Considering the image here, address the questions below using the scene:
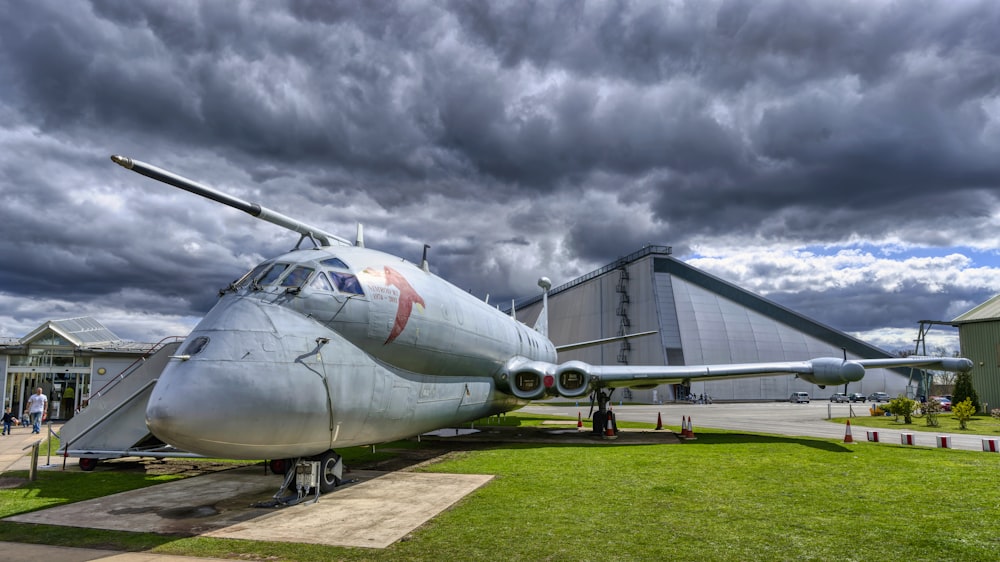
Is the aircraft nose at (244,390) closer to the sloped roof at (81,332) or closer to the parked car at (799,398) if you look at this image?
the sloped roof at (81,332)

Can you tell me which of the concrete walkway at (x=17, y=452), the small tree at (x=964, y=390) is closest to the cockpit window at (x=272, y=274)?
the concrete walkway at (x=17, y=452)

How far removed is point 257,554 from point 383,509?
226 centimetres

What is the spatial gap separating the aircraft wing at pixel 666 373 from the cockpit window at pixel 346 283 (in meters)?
7.31

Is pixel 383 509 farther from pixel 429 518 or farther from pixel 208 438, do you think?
pixel 208 438

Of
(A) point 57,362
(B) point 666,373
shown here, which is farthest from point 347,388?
(A) point 57,362

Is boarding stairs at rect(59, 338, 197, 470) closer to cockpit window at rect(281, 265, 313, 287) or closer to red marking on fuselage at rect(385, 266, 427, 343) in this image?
cockpit window at rect(281, 265, 313, 287)

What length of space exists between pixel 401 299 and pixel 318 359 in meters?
2.28

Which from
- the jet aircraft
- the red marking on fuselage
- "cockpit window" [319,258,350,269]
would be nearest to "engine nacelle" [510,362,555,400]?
the jet aircraft

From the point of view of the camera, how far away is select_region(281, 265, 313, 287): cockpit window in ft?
27.7

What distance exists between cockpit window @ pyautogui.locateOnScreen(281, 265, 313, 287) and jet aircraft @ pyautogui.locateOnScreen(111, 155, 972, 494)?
0.05ft

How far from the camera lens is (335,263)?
30.1 ft

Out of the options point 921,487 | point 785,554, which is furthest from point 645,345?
point 785,554

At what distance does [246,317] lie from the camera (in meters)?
7.61

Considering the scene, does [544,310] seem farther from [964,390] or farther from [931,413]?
[964,390]
